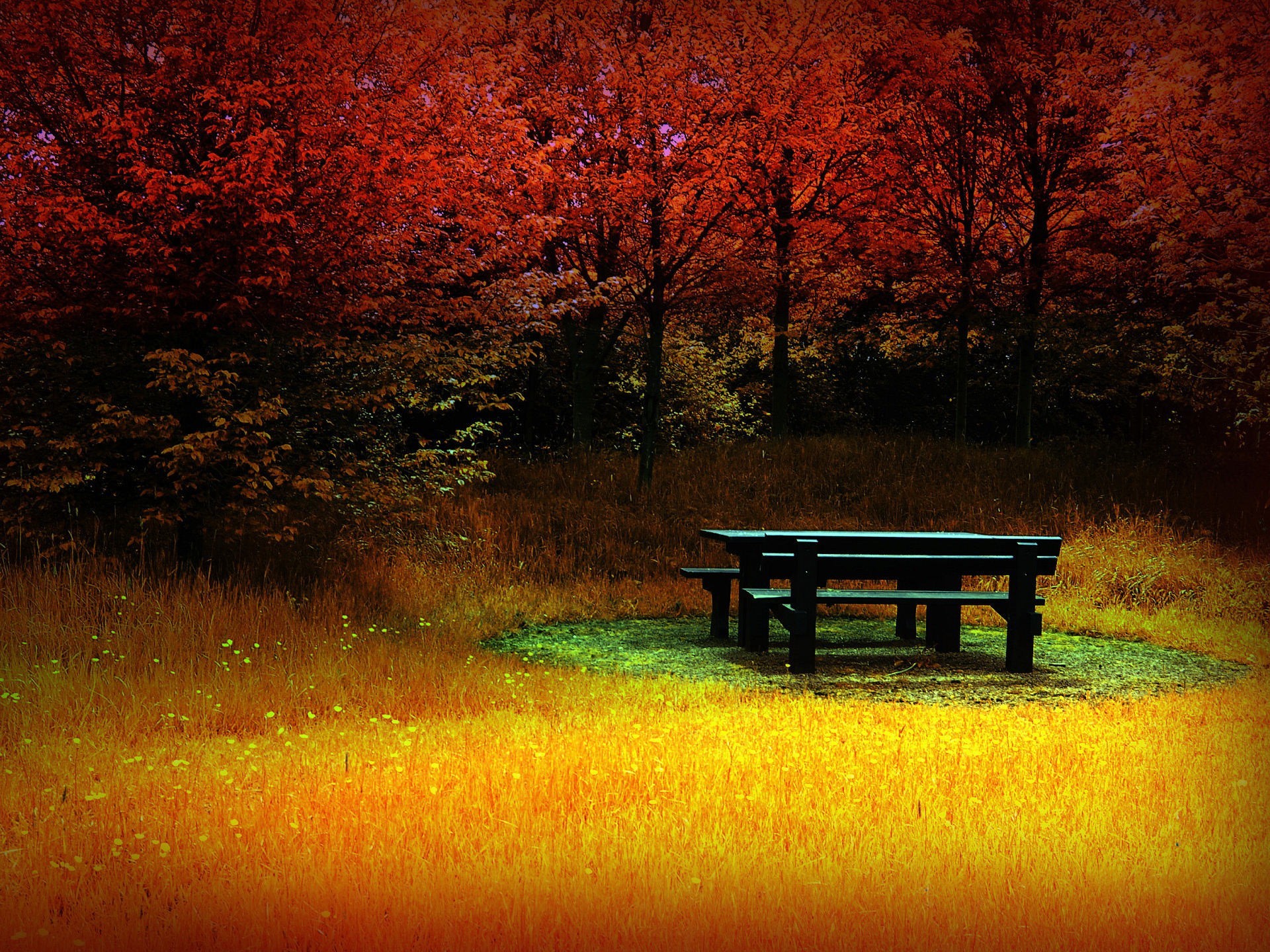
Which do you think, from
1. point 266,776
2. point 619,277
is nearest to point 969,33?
point 619,277

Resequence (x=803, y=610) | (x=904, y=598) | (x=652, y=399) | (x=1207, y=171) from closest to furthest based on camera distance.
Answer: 1. (x=803, y=610)
2. (x=904, y=598)
3. (x=1207, y=171)
4. (x=652, y=399)

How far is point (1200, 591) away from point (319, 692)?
9.44 m

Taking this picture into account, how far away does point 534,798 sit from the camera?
447 centimetres

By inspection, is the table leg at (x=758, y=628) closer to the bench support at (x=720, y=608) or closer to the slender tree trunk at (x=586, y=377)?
the bench support at (x=720, y=608)

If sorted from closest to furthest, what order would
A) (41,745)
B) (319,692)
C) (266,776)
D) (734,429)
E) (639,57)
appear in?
1. (266,776)
2. (41,745)
3. (319,692)
4. (639,57)
5. (734,429)

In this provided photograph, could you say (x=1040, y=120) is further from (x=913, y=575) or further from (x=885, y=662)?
(x=885, y=662)

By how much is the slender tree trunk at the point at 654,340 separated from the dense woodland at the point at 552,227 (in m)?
0.08

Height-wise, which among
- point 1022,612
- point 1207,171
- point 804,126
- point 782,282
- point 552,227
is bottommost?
point 1022,612

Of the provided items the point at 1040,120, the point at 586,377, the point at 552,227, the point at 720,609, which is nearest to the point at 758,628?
the point at 720,609

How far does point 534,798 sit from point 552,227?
774 centimetres

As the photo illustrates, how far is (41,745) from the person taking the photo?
5.26 m

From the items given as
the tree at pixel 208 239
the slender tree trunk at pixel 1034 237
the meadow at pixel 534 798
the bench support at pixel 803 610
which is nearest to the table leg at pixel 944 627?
the bench support at pixel 803 610

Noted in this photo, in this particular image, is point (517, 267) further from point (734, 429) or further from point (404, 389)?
point (734, 429)

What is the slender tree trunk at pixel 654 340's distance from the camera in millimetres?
14164
